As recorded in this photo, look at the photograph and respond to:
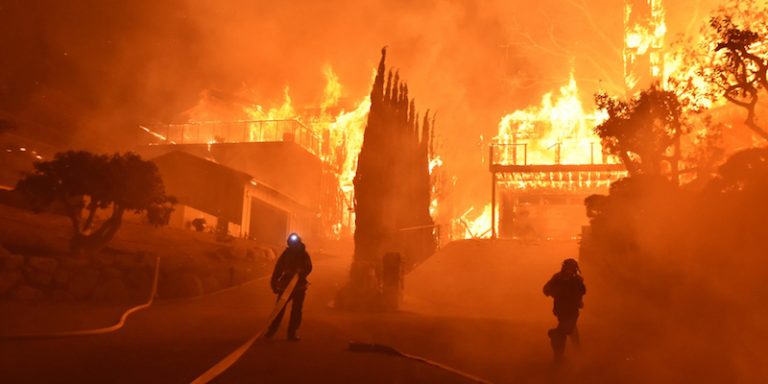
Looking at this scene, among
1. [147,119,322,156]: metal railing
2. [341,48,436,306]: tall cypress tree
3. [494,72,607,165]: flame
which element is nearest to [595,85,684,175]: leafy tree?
[341,48,436,306]: tall cypress tree

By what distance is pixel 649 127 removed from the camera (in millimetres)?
20078

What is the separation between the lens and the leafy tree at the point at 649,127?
19969 millimetres

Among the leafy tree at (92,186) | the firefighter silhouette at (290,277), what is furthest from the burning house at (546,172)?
the firefighter silhouette at (290,277)

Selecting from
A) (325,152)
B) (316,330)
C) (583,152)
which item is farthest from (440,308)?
(325,152)

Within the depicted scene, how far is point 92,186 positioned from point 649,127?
51.8ft

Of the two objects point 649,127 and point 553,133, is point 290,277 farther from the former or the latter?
point 553,133

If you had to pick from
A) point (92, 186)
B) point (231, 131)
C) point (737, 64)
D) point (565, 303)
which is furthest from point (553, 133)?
point (565, 303)

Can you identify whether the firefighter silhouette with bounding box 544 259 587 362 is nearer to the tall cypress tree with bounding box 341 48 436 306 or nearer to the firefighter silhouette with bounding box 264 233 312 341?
the firefighter silhouette with bounding box 264 233 312 341

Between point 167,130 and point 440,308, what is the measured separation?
36287 mm

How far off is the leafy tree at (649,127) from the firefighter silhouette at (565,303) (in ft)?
36.2

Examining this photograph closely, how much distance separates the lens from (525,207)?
38312 millimetres

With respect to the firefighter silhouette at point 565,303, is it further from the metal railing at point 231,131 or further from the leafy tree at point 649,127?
the metal railing at point 231,131

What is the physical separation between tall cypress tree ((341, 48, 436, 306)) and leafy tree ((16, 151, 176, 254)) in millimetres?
6086

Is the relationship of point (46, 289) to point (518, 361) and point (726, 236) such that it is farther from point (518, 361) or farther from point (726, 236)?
point (726, 236)
